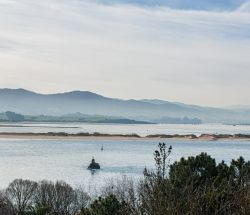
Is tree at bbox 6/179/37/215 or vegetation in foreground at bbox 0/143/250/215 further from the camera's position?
tree at bbox 6/179/37/215

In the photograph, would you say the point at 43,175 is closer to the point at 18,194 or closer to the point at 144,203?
the point at 18,194

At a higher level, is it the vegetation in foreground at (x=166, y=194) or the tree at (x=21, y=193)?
the vegetation in foreground at (x=166, y=194)

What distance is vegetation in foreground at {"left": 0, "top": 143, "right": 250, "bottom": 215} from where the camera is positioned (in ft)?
42.3

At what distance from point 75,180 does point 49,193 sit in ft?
66.4

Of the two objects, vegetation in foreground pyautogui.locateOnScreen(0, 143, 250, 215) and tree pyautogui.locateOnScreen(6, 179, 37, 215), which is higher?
vegetation in foreground pyautogui.locateOnScreen(0, 143, 250, 215)

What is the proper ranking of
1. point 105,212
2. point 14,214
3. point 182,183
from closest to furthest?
point 105,212 < point 182,183 < point 14,214

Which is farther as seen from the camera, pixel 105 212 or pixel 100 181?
pixel 100 181

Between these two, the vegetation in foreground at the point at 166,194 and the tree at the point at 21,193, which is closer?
the vegetation in foreground at the point at 166,194

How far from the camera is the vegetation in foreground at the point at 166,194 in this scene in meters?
12.9

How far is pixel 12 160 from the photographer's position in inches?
3073

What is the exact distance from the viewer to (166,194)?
548 inches

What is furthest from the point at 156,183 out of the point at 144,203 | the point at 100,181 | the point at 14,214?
the point at 100,181

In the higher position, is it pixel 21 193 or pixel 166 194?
pixel 166 194

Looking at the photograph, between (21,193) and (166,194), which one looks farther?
(21,193)
